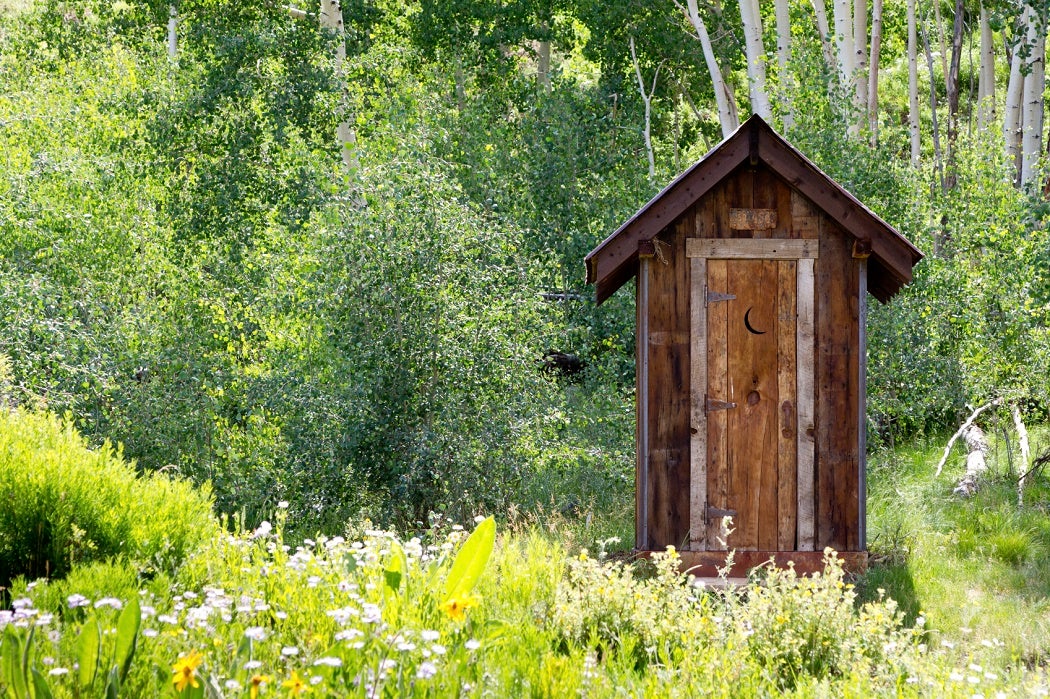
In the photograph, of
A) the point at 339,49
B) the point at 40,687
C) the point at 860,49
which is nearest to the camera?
the point at 40,687

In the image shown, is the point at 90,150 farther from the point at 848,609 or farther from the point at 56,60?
the point at 848,609

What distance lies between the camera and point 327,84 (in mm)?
18250

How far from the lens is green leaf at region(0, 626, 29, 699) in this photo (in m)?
4.00

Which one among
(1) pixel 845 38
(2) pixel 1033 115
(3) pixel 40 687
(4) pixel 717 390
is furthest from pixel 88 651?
(2) pixel 1033 115

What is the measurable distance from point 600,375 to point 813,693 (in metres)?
9.55

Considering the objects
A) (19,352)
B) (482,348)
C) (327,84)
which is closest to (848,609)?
(482,348)

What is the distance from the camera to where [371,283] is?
10328 mm

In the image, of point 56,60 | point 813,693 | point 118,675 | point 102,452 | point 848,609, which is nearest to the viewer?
point 118,675

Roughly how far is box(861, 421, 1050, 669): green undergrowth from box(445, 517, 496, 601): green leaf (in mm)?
2413

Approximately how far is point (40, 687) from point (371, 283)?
22.1 ft

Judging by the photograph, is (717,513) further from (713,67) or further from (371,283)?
(713,67)

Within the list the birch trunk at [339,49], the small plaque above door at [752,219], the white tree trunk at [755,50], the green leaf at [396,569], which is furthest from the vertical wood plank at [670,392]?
the birch trunk at [339,49]

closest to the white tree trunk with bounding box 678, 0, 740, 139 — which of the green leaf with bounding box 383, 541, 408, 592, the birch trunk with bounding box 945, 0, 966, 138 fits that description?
the birch trunk with bounding box 945, 0, 966, 138

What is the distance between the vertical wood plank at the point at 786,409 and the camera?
8227 millimetres
